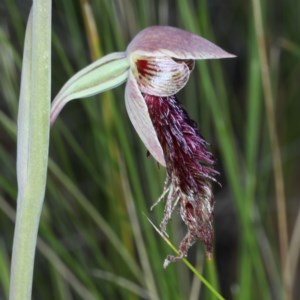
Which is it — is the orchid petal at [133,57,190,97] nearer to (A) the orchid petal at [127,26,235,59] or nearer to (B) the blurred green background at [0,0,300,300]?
(A) the orchid petal at [127,26,235,59]

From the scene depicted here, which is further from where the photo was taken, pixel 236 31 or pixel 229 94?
pixel 236 31

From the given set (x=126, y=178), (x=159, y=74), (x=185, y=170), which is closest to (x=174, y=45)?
(x=159, y=74)

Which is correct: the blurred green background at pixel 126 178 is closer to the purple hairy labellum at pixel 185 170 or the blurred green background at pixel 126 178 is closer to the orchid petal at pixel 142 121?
the purple hairy labellum at pixel 185 170

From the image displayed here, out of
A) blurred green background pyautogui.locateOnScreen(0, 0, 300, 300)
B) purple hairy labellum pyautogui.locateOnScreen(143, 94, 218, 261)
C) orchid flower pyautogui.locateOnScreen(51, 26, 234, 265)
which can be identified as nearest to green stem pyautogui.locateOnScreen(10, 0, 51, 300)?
orchid flower pyautogui.locateOnScreen(51, 26, 234, 265)

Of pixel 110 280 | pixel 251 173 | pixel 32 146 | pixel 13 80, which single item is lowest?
pixel 110 280

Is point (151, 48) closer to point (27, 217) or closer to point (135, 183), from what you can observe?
point (27, 217)

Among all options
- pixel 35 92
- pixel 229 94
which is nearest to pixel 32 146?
pixel 35 92

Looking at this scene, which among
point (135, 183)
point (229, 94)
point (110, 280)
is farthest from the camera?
point (229, 94)
